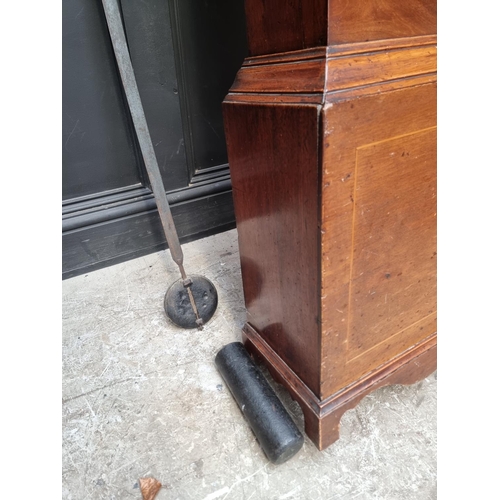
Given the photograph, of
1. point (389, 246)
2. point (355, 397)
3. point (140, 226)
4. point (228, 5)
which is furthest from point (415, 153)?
point (140, 226)

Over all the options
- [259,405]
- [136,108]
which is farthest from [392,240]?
[136,108]

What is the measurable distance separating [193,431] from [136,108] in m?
0.99

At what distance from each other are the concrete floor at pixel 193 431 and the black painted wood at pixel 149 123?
0.55 meters

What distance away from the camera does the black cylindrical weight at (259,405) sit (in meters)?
0.86

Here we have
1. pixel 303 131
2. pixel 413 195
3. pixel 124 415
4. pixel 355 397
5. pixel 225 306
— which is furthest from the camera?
pixel 225 306

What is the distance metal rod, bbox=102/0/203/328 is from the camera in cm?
104

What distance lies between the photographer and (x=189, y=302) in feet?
4.50

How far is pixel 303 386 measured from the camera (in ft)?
3.05

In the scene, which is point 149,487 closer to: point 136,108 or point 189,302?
point 189,302

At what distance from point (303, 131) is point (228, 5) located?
4.24 feet

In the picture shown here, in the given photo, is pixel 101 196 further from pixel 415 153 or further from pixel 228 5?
pixel 415 153

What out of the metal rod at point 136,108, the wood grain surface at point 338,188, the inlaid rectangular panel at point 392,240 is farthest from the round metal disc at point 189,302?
the inlaid rectangular panel at point 392,240

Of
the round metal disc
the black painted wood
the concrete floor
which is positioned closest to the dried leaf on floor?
the concrete floor

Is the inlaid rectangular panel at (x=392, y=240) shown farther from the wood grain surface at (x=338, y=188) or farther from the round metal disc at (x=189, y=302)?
the round metal disc at (x=189, y=302)
